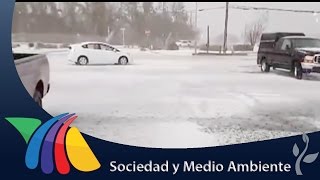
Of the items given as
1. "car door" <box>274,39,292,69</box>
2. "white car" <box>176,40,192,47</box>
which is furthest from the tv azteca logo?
"car door" <box>274,39,292,69</box>

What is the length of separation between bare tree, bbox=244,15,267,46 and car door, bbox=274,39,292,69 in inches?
7.5

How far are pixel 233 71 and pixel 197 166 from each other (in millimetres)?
942

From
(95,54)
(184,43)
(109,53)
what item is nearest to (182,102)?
(184,43)

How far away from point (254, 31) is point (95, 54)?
136cm

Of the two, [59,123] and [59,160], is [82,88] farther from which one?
[59,160]

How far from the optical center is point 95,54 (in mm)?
3246

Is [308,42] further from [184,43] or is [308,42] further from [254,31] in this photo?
[184,43]

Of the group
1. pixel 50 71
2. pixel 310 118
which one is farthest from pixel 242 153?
pixel 50 71

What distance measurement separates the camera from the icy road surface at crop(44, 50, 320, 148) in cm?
288

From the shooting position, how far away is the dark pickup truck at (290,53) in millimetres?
3045

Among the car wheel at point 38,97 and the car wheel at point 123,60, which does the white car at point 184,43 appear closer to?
the car wheel at point 123,60

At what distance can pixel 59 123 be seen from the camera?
2.79m

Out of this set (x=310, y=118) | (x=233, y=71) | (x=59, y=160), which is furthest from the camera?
(x=233, y=71)

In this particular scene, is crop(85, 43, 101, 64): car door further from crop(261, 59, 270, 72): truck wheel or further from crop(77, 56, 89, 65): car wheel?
crop(261, 59, 270, 72): truck wheel
